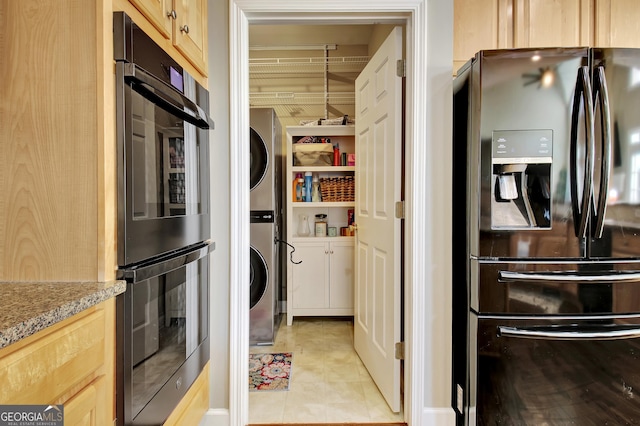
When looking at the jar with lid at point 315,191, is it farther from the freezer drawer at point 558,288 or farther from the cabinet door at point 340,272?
the freezer drawer at point 558,288

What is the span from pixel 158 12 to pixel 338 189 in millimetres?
2285

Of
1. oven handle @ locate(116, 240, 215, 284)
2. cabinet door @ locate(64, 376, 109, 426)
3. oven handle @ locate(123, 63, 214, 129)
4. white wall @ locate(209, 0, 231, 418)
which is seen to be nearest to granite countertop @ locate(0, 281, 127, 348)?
oven handle @ locate(116, 240, 215, 284)

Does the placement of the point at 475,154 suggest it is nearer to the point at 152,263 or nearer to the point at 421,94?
the point at 421,94

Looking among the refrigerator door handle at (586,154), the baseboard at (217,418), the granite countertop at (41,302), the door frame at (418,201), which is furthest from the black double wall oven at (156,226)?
the refrigerator door handle at (586,154)

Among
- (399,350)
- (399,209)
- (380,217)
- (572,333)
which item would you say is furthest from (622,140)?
(399,350)

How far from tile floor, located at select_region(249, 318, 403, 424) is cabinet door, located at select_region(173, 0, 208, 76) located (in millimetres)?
1844

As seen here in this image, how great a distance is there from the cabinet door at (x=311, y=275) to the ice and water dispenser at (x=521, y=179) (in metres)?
1.90

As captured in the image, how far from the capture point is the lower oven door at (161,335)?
951mm

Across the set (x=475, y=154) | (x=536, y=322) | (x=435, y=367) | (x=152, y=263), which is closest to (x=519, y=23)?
(x=475, y=154)

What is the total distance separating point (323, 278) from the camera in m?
3.18

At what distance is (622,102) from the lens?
139 centimetres

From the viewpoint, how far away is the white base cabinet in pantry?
317 cm

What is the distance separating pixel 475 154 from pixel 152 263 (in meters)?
1.34

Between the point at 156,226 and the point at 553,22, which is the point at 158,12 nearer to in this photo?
the point at 156,226
